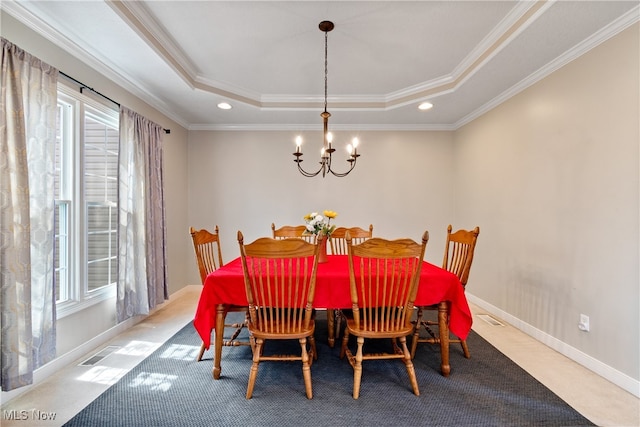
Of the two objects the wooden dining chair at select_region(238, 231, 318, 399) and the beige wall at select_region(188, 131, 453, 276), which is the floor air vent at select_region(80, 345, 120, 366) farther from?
the beige wall at select_region(188, 131, 453, 276)

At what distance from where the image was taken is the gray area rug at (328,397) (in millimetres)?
1656

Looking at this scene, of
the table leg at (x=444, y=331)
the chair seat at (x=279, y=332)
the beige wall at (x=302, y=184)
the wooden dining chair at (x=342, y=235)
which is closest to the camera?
the chair seat at (x=279, y=332)

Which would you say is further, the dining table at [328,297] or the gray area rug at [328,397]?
the dining table at [328,297]

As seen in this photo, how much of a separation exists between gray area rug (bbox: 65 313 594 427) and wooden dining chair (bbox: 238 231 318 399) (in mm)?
164

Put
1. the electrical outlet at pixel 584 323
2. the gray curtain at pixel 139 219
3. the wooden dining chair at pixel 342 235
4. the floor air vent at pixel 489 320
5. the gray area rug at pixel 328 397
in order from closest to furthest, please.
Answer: the gray area rug at pixel 328 397
the electrical outlet at pixel 584 323
the gray curtain at pixel 139 219
the floor air vent at pixel 489 320
the wooden dining chair at pixel 342 235

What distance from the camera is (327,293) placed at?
194cm

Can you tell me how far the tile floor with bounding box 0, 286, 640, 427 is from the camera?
1685 mm

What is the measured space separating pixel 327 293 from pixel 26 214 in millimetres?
1964

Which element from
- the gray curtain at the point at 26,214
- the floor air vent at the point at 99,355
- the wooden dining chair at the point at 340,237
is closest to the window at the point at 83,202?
the gray curtain at the point at 26,214

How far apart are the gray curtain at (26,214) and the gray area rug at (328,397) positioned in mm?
543

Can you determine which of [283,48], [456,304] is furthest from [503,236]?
[283,48]

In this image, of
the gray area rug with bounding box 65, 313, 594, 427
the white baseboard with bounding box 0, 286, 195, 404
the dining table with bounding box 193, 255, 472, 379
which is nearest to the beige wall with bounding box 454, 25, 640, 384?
the gray area rug with bounding box 65, 313, 594, 427

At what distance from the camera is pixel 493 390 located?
192 centimetres

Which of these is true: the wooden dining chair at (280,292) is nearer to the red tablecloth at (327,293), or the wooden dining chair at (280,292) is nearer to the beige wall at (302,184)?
the red tablecloth at (327,293)
